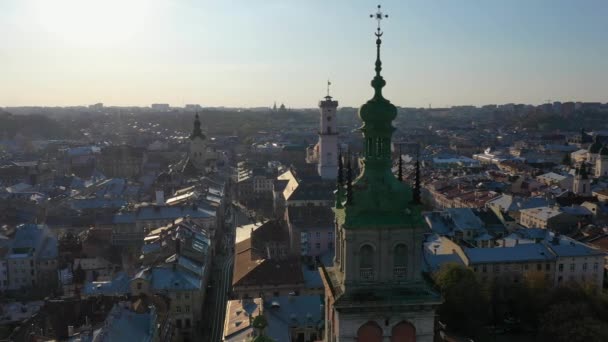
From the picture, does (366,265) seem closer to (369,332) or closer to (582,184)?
(369,332)

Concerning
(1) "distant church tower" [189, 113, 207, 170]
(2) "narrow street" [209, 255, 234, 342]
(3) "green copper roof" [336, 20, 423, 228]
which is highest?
(3) "green copper roof" [336, 20, 423, 228]

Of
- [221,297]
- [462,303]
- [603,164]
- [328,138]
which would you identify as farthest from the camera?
[603,164]

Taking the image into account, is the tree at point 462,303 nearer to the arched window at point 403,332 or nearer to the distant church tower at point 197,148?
the arched window at point 403,332

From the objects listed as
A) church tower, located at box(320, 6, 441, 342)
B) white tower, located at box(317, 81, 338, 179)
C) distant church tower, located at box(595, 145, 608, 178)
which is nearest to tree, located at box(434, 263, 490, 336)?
church tower, located at box(320, 6, 441, 342)

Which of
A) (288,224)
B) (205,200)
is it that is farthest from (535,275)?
(205,200)

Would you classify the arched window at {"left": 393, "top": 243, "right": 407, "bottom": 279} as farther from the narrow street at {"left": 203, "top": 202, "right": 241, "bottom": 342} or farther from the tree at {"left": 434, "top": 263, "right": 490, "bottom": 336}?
the narrow street at {"left": 203, "top": 202, "right": 241, "bottom": 342}

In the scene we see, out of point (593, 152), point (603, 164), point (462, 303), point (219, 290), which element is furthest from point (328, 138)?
point (593, 152)
